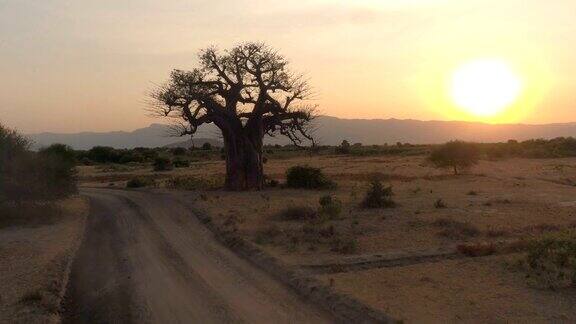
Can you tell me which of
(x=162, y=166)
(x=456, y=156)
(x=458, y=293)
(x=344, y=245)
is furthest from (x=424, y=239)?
(x=162, y=166)

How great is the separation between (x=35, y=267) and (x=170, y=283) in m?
3.80

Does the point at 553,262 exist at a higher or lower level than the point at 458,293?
higher

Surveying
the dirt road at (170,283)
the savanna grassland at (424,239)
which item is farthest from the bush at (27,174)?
the savanna grassland at (424,239)

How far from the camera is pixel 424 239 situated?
15766 mm

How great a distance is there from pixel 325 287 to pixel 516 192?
61.9ft

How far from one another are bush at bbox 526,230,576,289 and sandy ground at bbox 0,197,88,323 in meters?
8.77

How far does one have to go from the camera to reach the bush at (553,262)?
10789 millimetres

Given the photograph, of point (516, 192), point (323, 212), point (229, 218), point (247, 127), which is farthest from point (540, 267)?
point (247, 127)

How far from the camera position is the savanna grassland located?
9.96m

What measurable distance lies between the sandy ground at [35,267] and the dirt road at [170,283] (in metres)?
0.35

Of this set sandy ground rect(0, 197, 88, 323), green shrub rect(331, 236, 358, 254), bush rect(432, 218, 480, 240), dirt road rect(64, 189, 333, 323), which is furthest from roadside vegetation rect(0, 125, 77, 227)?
bush rect(432, 218, 480, 240)

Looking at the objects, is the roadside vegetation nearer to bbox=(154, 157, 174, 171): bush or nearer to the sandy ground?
the sandy ground

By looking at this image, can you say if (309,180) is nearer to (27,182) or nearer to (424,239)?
(27,182)

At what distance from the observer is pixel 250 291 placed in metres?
11.1
